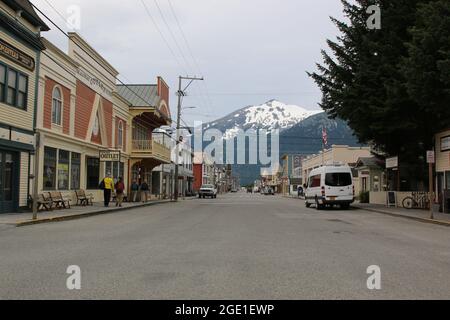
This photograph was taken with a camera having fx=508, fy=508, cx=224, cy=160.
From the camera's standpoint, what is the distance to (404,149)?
33250 millimetres

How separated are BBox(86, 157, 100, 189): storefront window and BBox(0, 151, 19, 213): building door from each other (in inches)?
399

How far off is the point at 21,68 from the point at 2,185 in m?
5.20

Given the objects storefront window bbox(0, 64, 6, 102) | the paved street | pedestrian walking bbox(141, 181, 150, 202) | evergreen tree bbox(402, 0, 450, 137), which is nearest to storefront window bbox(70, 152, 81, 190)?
pedestrian walking bbox(141, 181, 150, 202)

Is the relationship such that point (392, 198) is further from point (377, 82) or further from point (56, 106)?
point (56, 106)

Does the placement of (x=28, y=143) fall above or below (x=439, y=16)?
below

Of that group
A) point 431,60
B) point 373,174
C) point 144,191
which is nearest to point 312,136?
point 373,174

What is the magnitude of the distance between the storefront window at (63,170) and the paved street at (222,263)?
11.9m

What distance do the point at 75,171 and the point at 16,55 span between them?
993 centimetres

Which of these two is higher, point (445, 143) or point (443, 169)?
point (445, 143)

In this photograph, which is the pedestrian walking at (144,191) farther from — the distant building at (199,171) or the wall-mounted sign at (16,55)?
the distant building at (199,171)

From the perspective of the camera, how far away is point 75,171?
2991 centimetres
